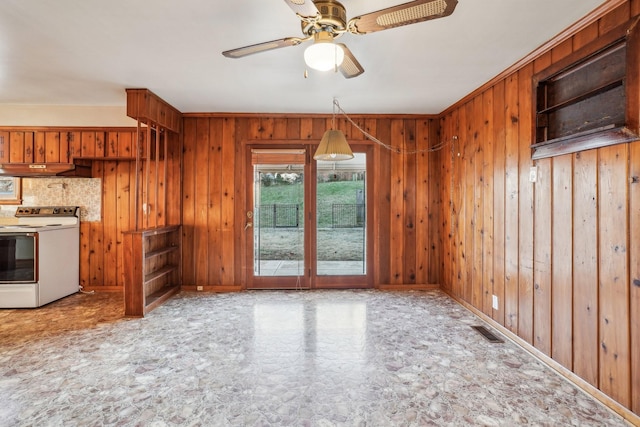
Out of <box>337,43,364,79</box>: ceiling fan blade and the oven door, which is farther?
the oven door

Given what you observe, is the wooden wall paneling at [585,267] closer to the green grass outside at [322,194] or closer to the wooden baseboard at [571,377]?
the wooden baseboard at [571,377]

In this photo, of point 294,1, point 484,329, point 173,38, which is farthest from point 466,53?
point 484,329

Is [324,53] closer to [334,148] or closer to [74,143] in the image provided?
[334,148]

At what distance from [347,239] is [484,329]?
213cm

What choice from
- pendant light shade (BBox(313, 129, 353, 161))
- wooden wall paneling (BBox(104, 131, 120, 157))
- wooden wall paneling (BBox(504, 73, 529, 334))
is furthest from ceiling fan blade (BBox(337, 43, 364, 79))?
wooden wall paneling (BBox(104, 131, 120, 157))

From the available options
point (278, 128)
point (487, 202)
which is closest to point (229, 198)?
point (278, 128)

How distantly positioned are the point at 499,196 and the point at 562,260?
997mm

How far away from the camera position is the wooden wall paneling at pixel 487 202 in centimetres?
343

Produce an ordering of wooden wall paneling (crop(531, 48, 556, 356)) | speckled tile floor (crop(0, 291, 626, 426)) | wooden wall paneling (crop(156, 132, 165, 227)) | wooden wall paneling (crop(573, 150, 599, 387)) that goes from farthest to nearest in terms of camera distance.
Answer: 1. wooden wall paneling (crop(156, 132, 165, 227))
2. wooden wall paneling (crop(531, 48, 556, 356))
3. wooden wall paneling (crop(573, 150, 599, 387))
4. speckled tile floor (crop(0, 291, 626, 426))

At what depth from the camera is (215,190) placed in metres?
4.66

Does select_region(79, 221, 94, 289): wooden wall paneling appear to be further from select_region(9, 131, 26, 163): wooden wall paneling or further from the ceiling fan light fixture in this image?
the ceiling fan light fixture

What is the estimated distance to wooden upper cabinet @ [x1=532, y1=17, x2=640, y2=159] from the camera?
1.90 m

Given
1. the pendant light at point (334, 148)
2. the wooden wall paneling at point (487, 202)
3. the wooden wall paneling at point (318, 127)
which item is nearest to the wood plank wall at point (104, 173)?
the wooden wall paneling at point (318, 127)

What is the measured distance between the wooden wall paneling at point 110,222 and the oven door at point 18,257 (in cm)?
88
